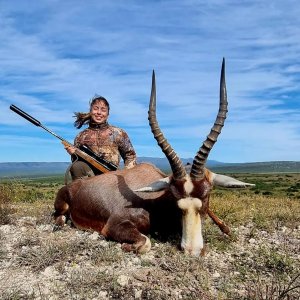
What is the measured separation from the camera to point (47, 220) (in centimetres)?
999

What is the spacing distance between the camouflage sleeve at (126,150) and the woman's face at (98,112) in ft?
2.08

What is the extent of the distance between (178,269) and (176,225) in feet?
6.36

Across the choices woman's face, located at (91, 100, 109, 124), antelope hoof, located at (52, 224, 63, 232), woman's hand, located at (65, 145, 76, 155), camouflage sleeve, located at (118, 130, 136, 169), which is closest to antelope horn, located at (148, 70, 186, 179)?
antelope hoof, located at (52, 224, 63, 232)

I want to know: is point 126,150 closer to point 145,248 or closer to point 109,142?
point 109,142

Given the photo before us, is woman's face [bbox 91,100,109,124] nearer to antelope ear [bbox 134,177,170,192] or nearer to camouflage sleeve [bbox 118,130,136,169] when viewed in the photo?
camouflage sleeve [bbox 118,130,136,169]

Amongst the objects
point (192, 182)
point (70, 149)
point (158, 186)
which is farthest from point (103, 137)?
point (192, 182)

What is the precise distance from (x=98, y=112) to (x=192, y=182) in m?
5.26

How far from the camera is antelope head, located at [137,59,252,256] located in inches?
271

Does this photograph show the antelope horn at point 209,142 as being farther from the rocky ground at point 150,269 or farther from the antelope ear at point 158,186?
the rocky ground at point 150,269

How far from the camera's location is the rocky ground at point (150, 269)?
5352 millimetres

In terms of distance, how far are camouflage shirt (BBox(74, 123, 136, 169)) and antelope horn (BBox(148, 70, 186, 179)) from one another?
4.19m

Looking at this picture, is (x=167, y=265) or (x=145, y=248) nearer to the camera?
(x=167, y=265)

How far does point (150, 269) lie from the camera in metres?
6.18

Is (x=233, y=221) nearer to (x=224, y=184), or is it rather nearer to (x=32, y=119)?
(x=224, y=184)
